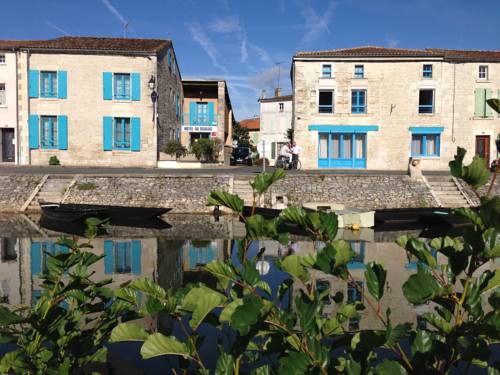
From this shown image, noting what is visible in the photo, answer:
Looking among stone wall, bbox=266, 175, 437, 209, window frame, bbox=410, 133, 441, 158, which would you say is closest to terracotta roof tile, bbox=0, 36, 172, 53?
stone wall, bbox=266, 175, 437, 209

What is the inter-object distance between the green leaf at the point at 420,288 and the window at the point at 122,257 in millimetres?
7902

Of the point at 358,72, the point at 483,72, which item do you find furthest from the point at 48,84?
the point at 483,72

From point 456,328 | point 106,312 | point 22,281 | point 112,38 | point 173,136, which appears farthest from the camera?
point 173,136

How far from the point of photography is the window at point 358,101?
26.8 metres

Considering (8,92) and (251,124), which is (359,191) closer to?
(8,92)

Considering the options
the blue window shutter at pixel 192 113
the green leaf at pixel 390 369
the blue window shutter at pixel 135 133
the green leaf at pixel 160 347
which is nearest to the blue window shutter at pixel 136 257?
the green leaf at pixel 160 347

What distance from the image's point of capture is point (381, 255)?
10469mm

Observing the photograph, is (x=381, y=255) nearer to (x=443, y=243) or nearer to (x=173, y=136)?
(x=443, y=243)

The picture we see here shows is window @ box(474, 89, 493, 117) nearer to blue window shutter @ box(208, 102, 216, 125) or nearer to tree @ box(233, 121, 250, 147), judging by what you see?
blue window shutter @ box(208, 102, 216, 125)

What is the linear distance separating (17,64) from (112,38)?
19.3 feet

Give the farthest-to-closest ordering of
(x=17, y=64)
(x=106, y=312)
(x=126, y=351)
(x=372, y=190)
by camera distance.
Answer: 1. (x=17, y=64)
2. (x=372, y=190)
3. (x=126, y=351)
4. (x=106, y=312)

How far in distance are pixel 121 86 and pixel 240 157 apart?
1208cm

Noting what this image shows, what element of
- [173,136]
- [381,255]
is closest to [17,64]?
[173,136]

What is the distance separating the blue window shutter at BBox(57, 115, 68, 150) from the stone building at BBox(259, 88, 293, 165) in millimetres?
21279
